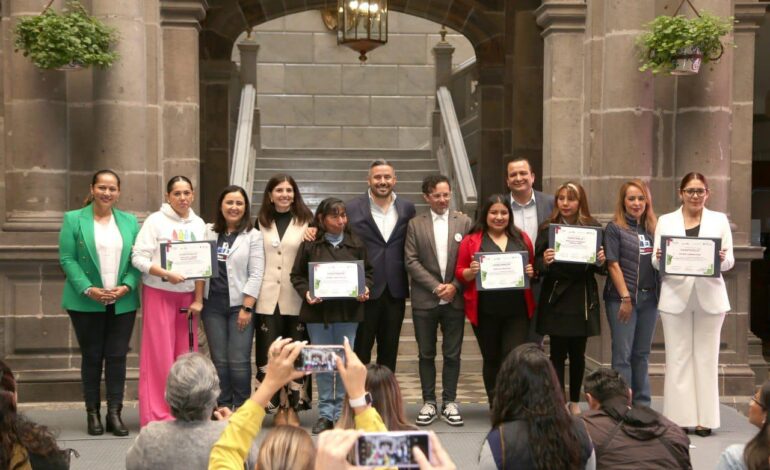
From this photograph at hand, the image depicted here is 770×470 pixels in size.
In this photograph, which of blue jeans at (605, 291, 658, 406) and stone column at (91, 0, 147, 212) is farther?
stone column at (91, 0, 147, 212)

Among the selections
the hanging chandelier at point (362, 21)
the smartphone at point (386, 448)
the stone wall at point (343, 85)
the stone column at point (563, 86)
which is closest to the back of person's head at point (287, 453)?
the smartphone at point (386, 448)

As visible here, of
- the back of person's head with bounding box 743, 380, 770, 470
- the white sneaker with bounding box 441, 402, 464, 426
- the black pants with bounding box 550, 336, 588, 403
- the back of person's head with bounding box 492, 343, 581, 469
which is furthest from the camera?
the white sneaker with bounding box 441, 402, 464, 426

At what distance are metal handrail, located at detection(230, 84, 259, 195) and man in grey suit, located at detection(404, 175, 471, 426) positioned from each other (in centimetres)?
566

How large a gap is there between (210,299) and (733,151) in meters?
4.44

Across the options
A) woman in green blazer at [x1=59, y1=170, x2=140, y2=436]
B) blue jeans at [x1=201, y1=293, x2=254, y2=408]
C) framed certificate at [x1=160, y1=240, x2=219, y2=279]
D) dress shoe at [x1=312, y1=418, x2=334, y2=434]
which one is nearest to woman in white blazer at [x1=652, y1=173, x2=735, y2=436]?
dress shoe at [x1=312, y1=418, x2=334, y2=434]

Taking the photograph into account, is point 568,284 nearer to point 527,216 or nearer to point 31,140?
point 527,216

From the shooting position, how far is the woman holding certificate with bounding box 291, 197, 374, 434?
682cm

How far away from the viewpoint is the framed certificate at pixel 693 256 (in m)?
6.77

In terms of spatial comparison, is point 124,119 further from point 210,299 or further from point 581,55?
point 581,55

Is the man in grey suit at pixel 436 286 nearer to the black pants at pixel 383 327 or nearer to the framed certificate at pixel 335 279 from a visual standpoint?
the black pants at pixel 383 327

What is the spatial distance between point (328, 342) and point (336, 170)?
10.0 meters

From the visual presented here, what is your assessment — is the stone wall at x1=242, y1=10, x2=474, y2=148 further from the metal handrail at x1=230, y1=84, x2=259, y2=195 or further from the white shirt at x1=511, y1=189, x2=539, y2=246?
the white shirt at x1=511, y1=189, x2=539, y2=246

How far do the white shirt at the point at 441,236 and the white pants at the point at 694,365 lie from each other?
1440 mm

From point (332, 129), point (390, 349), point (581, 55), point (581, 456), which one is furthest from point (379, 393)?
point (332, 129)
